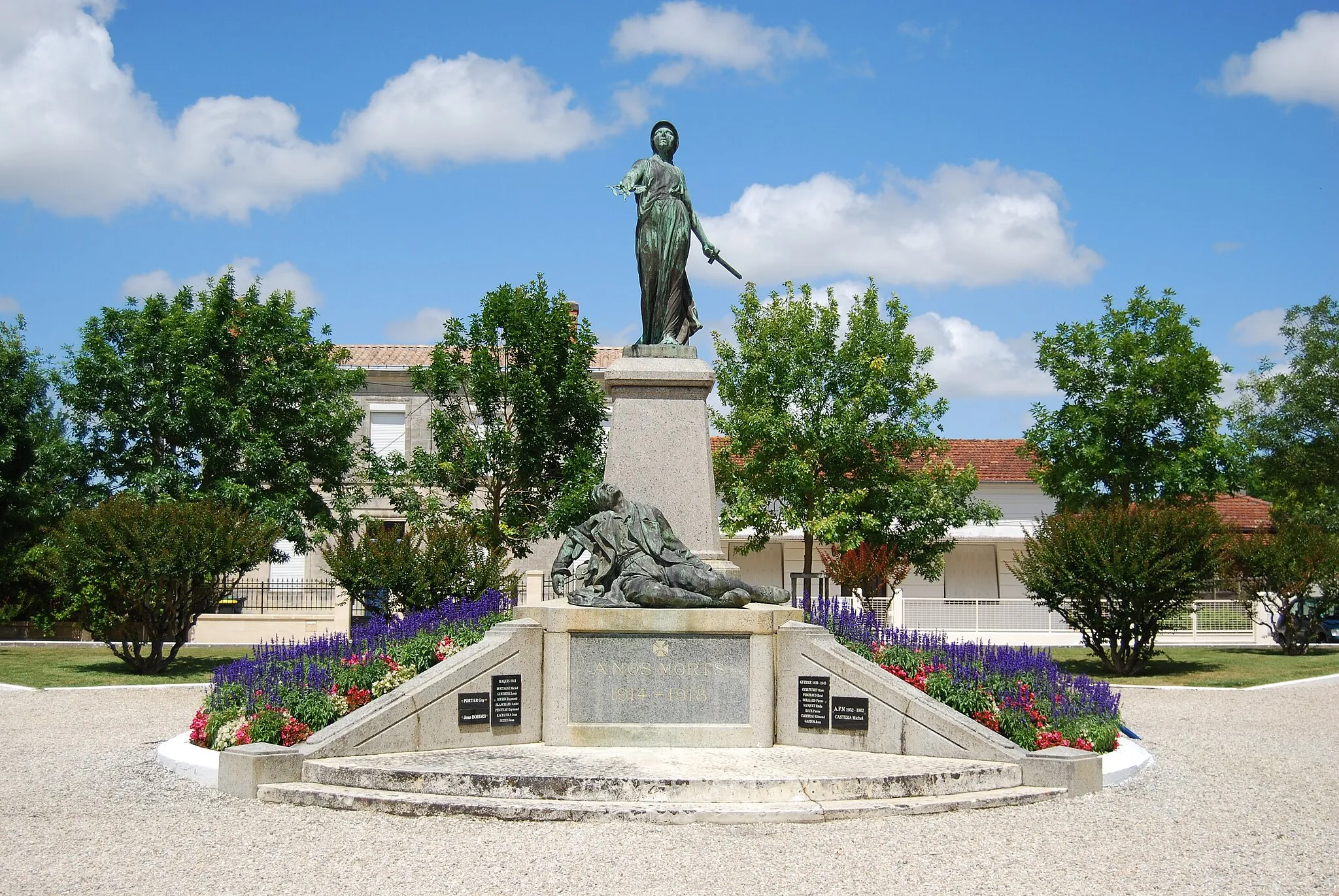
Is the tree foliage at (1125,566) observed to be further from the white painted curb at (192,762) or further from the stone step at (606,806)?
the white painted curb at (192,762)

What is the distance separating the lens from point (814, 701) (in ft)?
29.9

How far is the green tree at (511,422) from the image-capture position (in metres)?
26.1

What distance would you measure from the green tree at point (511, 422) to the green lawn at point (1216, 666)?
35.2 ft

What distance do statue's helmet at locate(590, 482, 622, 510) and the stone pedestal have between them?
2.43 feet

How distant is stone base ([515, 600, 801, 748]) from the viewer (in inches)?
361

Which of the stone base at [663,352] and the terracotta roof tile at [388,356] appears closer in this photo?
the stone base at [663,352]

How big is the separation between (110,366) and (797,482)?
15.0 m

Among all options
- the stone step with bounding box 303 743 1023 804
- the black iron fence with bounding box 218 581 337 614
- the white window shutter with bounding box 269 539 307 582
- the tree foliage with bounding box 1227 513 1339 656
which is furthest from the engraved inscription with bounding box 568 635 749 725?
the white window shutter with bounding box 269 539 307 582

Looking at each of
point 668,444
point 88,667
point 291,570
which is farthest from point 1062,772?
point 291,570

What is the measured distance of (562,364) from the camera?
2647 cm

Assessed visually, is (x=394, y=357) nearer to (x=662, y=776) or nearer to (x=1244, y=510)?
(x=1244, y=510)

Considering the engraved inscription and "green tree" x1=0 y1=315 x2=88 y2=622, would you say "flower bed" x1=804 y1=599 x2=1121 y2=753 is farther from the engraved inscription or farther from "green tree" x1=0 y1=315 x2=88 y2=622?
"green tree" x1=0 y1=315 x2=88 y2=622

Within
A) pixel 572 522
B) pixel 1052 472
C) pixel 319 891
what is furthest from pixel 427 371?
pixel 319 891

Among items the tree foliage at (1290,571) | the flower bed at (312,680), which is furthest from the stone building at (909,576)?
the flower bed at (312,680)
